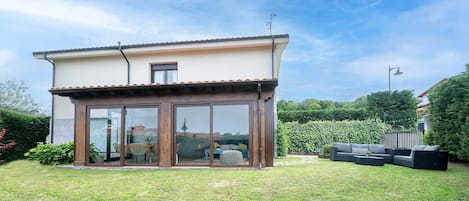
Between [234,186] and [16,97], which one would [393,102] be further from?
[16,97]

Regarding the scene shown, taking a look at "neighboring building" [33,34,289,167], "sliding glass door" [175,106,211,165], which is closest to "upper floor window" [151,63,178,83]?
"neighboring building" [33,34,289,167]

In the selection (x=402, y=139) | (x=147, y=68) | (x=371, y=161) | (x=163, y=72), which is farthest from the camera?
(x=402, y=139)

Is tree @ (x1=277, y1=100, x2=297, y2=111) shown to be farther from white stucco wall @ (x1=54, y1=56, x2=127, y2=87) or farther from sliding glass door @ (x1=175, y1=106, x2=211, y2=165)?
sliding glass door @ (x1=175, y1=106, x2=211, y2=165)

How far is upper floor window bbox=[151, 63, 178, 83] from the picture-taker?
41.8ft

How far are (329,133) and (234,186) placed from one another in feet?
39.2

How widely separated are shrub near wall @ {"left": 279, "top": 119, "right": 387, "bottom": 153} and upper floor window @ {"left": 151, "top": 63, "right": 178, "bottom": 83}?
740cm

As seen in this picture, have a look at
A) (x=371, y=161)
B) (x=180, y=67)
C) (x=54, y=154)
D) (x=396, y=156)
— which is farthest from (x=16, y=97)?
(x=396, y=156)

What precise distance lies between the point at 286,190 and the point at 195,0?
10.0 meters

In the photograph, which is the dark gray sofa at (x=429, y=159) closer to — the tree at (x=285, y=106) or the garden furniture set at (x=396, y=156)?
the garden furniture set at (x=396, y=156)

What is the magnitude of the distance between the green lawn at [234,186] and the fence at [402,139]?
17.0 ft

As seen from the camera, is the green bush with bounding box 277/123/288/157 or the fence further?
the green bush with bounding box 277/123/288/157

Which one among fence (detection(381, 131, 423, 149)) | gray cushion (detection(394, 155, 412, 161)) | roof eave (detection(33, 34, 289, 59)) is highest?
roof eave (detection(33, 34, 289, 59))

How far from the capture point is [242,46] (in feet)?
39.5

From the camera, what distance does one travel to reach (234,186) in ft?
21.5
